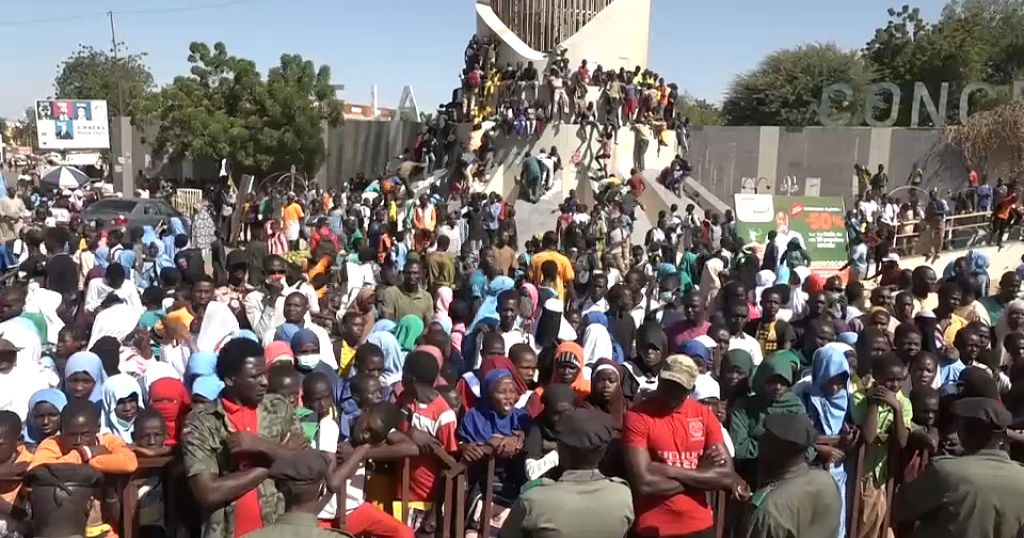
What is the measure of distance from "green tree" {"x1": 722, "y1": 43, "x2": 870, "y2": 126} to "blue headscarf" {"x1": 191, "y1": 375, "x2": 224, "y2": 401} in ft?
114

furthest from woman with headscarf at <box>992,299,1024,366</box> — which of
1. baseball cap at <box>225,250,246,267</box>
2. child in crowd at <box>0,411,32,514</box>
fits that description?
baseball cap at <box>225,250,246,267</box>

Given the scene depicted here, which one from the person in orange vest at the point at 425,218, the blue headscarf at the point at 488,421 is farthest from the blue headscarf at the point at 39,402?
the person in orange vest at the point at 425,218

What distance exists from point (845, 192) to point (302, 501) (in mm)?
23972

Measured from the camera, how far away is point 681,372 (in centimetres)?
336

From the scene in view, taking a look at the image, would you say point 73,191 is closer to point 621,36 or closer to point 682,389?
point 621,36

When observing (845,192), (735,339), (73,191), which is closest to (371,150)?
(73,191)

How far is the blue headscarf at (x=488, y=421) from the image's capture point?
13.3ft

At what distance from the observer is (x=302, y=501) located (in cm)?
260

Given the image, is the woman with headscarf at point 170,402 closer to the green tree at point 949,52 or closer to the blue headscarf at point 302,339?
the blue headscarf at point 302,339

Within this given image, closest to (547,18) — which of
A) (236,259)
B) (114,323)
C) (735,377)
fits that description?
(236,259)

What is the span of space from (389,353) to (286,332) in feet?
2.43

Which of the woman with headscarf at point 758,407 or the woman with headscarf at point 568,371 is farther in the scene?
the woman with headscarf at point 568,371

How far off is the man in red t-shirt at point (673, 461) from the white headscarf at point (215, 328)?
124 inches

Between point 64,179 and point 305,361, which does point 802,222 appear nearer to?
point 305,361
